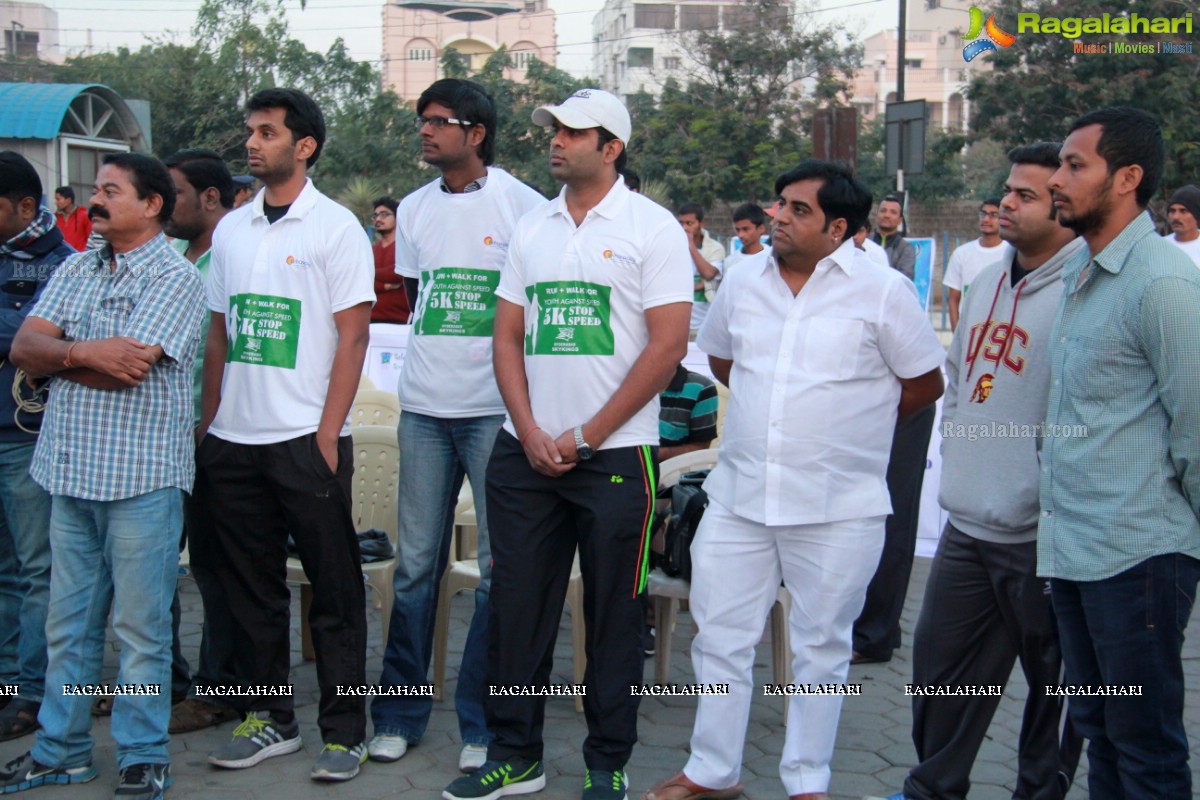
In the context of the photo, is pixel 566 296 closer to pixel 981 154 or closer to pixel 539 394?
pixel 539 394

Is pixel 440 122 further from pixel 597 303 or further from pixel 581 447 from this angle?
pixel 581 447


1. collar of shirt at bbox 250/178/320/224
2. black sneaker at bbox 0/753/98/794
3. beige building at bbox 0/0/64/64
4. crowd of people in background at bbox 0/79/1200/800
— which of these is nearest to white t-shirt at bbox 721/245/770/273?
crowd of people in background at bbox 0/79/1200/800

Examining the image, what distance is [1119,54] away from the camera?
22922 millimetres

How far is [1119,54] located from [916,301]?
21922 mm

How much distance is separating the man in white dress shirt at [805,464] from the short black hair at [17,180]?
2.56 m

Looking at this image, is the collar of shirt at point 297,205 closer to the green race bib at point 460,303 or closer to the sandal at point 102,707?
the green race bib at point 460,303

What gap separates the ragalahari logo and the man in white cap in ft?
76.0

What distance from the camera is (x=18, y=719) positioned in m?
4.35

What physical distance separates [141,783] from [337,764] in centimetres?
59

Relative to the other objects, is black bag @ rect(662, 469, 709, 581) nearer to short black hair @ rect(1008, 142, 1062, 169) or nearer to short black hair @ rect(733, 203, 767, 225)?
short black hair @ rect(1008, 142, 1062, 169)

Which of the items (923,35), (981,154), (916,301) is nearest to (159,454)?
(916,301)

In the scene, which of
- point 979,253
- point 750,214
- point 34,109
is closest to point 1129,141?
point 979,253

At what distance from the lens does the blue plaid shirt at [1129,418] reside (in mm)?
2883

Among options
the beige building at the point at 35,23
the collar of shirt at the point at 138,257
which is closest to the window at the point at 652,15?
the beige building at the point at 35,23
